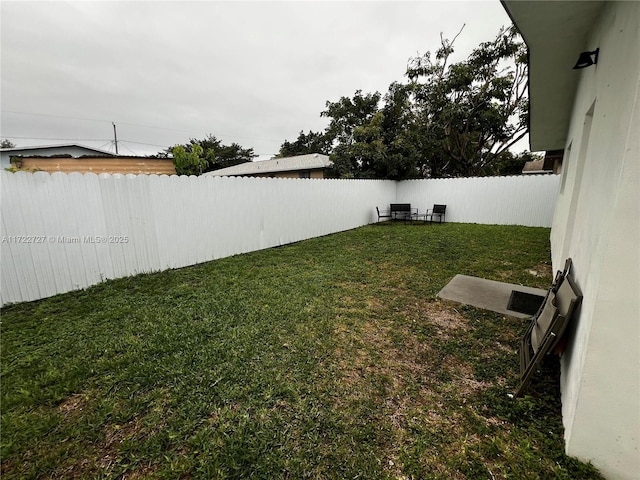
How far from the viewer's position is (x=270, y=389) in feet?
6.38

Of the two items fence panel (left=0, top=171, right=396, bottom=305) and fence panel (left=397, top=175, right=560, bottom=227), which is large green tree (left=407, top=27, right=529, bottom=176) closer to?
fence panel (left=397, top=175, right=560, bottom=227)

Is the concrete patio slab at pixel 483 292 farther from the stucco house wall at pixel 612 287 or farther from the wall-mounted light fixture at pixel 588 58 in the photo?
the wall-mounted light fixture at pixel 588 58

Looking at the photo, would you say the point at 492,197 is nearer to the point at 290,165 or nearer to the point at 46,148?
the point at 290,165

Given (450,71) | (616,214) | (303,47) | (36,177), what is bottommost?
(616,214)

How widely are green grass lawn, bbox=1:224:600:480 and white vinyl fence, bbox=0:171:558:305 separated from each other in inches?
20.4

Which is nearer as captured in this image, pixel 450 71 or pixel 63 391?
pixel 63 391

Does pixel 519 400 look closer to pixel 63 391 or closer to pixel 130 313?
pixel 63 391

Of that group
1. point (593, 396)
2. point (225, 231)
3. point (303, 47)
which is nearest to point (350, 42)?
point (303, 47)

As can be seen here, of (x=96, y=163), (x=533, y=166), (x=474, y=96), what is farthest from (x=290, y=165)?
(x=533, y=166)

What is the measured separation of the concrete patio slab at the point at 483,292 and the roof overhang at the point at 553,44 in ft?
9.04

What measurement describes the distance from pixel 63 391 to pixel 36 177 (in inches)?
122

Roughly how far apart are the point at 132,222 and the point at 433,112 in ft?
47.0

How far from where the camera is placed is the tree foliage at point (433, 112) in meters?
11.8

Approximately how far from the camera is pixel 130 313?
3.14 metres
